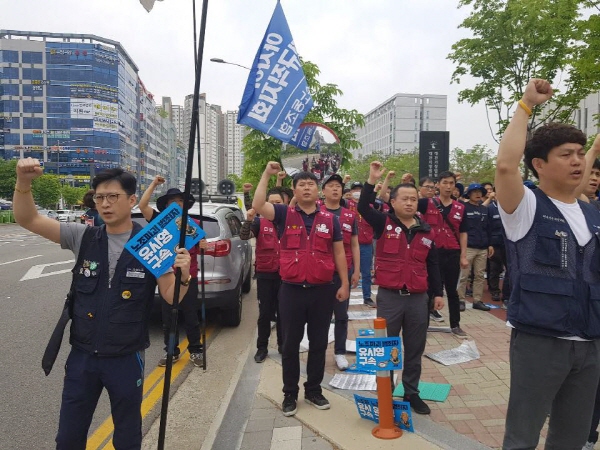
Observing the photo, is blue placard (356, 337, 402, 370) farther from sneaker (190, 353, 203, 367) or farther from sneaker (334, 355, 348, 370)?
sneaker (190, 353, 203, 367)

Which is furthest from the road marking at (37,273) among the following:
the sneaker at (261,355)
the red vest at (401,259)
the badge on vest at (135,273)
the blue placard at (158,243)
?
the blue placard at (158,243)

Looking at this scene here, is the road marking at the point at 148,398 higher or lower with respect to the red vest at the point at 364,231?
lower

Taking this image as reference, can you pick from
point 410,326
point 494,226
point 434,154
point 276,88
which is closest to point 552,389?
point 410,326

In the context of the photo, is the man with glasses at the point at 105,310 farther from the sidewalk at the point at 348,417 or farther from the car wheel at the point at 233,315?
the car wheel at the point at 233,315

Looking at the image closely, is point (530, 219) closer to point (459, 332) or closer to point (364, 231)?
point (459, 332)

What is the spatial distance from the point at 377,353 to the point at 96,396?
178cm

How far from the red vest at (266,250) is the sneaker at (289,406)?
1.85 m

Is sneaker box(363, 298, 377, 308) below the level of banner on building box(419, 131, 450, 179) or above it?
below

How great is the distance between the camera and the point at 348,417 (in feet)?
12.7

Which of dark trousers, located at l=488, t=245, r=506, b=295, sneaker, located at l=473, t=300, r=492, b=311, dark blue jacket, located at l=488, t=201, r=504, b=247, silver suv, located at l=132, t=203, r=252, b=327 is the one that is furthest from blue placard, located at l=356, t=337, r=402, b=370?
dark trousers, located at l=488, t=245, r=506, b=295

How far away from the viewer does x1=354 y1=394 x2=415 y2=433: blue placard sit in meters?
3.56

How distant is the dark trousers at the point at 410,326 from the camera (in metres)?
3.98

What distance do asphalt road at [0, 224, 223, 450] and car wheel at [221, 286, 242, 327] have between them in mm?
498

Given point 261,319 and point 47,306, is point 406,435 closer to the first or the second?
point 261,319
